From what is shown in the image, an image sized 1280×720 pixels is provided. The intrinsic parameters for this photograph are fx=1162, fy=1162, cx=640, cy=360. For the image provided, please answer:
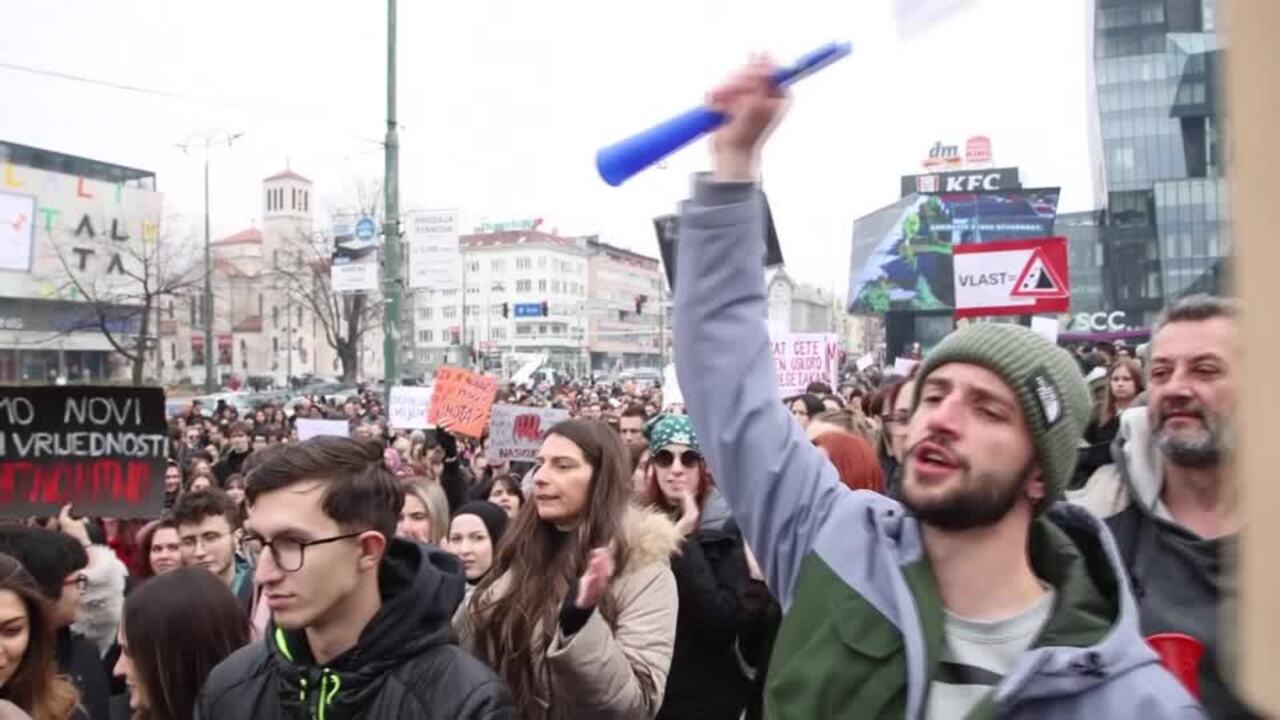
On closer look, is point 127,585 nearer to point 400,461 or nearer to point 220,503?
point 220,503

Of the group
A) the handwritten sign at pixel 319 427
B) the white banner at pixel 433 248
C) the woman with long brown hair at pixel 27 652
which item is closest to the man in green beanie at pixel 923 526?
the woman with long brown hair at pixel 27 652

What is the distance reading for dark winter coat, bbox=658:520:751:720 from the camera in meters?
4.18

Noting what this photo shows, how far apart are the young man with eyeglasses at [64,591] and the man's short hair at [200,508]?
101 cm

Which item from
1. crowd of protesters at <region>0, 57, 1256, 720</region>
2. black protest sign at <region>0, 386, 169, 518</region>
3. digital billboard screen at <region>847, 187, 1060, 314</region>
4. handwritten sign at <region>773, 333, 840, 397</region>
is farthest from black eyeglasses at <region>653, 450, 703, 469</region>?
digital billboard screen at <region>847, 187, 1060, 314</region>

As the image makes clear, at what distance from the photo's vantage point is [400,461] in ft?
36.9

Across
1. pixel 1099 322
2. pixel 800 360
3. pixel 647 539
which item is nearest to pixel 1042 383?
pixel 647 539

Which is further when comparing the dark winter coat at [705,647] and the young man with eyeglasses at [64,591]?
the dark winter coat at [705,647]

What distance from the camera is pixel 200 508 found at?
16.9 feet

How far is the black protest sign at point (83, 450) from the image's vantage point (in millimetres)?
5078

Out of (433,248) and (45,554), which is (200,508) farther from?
(433,248)

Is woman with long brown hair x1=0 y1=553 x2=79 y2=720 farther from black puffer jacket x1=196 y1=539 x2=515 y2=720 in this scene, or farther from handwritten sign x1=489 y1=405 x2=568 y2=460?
handwritten sign x1=489 y1=405 x2=568 y2=460

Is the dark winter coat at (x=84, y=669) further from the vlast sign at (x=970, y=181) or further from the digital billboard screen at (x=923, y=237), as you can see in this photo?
the vlast sign at (x=970, y=181)

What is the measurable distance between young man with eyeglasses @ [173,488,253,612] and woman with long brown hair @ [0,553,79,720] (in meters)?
1.75

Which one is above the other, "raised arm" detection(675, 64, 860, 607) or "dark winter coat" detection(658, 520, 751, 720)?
"raised arm" detection(675, 64, 860, 607)
